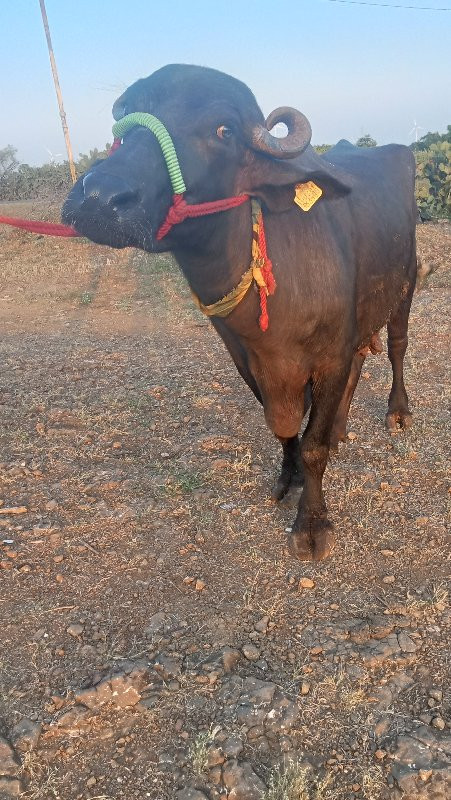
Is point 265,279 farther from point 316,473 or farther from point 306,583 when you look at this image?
point 306,583

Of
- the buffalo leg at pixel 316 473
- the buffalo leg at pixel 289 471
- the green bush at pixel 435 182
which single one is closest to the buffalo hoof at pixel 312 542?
the buffalo leg at pixel 316 473

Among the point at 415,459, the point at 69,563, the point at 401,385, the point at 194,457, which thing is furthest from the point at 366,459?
the point at 69,563

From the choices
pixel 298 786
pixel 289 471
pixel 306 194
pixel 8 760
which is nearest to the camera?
pixel 298 786

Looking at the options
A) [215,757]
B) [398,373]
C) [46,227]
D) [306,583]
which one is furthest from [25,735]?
[398,373]

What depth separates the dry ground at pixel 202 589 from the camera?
6.91 ft

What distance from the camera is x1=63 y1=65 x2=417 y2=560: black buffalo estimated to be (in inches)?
82.7

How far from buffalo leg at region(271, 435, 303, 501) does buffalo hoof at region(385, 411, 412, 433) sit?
94cm

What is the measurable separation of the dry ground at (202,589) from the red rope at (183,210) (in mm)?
1552

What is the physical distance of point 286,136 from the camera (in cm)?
240

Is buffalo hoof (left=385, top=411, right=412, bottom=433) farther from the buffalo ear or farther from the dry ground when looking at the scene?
the buffalo ear

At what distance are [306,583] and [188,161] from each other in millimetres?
1826

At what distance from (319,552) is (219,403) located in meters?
1.84

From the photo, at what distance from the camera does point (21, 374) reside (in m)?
5.65

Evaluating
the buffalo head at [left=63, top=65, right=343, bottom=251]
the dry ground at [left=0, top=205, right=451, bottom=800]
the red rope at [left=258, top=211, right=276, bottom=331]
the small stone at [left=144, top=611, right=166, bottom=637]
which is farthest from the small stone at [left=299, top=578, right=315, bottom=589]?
the buffalo head at [left=63, top=65, right=343, bottom=251]
